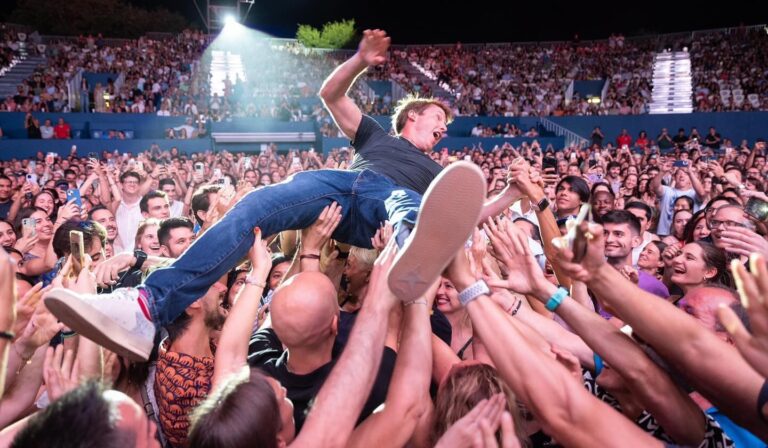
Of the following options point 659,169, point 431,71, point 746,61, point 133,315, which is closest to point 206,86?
point 431,71

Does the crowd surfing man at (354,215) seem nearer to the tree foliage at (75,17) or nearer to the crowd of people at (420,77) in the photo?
the crowd of people at (420,77)

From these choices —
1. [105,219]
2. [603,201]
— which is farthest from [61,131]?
[603,201]

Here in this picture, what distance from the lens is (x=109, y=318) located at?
71.9 inches

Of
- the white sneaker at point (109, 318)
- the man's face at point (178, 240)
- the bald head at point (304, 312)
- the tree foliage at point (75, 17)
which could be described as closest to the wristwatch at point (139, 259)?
the man's face at point (178, 240)

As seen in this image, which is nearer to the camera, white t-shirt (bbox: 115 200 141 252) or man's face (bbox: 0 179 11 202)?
white t-shirt (bbox: 115 200 141 252)

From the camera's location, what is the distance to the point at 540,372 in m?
1.48

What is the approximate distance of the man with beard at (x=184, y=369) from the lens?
2.14 meters

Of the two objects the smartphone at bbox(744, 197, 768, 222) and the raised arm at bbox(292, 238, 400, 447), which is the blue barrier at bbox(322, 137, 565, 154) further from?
the raised arm at bbox(292, 238, 400, 447)

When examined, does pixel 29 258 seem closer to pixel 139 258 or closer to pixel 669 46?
pixel 139 258

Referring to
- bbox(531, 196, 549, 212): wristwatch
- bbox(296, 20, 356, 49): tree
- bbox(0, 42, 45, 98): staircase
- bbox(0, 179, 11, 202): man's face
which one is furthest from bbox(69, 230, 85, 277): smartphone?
bbox(296, 20, 356, 49): tree

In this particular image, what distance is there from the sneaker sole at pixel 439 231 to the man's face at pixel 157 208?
3308 millimetres

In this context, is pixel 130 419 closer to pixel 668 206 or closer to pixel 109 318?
pixel 109 318

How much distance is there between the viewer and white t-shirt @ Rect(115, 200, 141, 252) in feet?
17.2

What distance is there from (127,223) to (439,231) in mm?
4409
